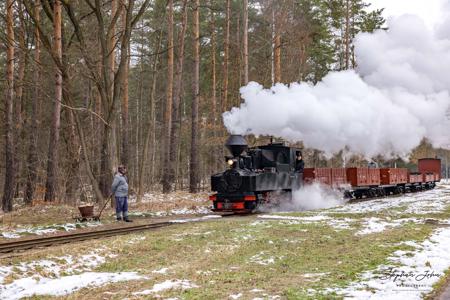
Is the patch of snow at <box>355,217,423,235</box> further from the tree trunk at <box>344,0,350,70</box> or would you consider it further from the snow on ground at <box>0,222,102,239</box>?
the tree trunk at <box>344,0,350,70</box>

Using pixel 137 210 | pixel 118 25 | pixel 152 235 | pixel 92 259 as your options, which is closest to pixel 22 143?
pixel 118 25

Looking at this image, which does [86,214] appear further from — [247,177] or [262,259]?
[262,259]

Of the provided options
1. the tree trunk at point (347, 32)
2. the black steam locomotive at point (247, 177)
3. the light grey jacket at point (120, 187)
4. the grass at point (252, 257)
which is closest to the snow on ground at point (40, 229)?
the light grey jacket at point (120, 187)

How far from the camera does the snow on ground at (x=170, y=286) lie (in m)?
6.79

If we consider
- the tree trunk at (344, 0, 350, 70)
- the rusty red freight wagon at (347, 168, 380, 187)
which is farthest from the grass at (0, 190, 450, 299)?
the tree trunk at (344, 0, 350, 70)

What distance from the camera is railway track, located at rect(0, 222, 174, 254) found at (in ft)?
33.7

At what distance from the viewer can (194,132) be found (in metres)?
26.4

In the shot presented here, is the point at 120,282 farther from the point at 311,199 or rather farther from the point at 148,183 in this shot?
the point at 148,183

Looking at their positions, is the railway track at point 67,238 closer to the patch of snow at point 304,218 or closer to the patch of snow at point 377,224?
the patch of snow at point 304,218

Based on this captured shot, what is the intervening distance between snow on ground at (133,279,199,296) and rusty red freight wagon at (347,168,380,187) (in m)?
18.9

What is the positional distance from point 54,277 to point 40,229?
5.62 metres

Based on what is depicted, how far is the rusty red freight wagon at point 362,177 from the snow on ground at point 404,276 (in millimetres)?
15151

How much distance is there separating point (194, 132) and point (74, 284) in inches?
759

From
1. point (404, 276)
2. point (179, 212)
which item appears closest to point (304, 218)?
point (179, 212)
